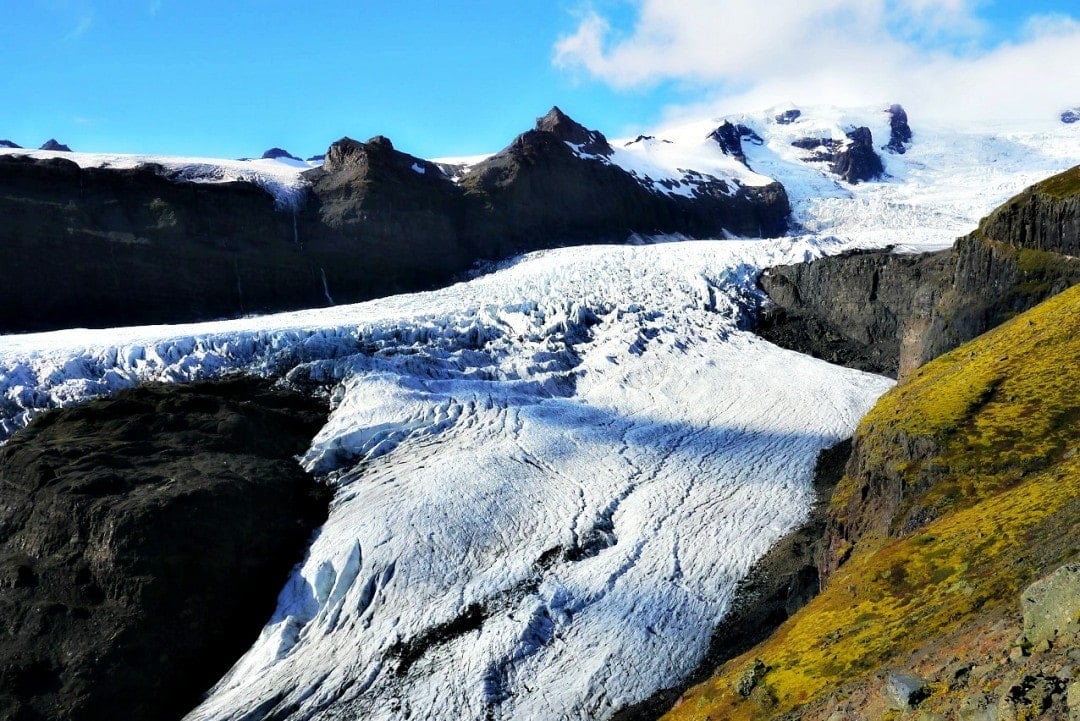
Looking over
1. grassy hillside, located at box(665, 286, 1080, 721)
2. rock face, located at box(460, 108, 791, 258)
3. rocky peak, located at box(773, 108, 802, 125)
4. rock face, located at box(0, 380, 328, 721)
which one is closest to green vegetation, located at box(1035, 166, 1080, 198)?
grassy hillside, located at box(665, 286, 1080, 721)

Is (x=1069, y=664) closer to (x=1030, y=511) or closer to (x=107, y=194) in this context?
(x=1030, y=511)

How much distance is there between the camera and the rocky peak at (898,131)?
130 meters

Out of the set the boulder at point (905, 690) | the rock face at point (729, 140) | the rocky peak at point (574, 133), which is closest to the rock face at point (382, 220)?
the rocky peak at point (574, 133)

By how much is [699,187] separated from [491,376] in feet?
215

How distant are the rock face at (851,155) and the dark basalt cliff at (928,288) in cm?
7620

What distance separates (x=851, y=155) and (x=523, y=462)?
10793 cm

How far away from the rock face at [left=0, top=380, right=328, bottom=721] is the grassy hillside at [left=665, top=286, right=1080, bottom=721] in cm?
1582

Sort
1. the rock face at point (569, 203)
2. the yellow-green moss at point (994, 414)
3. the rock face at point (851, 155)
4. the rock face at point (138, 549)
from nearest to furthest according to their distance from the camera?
the yellow-green moss at point (994, 414) < the rock face at point (138, 549) < the rock face at point (569, 203) < the rock face at point (851, 155)

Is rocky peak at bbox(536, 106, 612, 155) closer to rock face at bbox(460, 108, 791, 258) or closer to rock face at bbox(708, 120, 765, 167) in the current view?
rock face at bbox(460, 108, 791, 258)

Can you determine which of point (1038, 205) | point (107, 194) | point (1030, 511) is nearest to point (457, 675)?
point (1030, 511)

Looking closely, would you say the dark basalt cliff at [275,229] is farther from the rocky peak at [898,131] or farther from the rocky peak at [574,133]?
the rocky peak at [898,131]

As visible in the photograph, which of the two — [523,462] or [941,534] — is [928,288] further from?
[941,534]

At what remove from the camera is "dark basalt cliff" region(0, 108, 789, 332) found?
50.0 metres

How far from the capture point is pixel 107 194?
178ft
